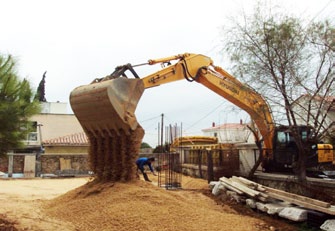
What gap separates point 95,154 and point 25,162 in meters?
16.4

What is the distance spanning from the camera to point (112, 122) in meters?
9.28

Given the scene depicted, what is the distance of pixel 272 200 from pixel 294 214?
1426 millimetres

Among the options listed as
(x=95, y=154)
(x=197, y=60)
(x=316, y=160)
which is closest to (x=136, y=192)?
(x=95, y=154)

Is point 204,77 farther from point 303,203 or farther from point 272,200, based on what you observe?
point 303,203

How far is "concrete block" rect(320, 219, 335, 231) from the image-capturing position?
304 inches

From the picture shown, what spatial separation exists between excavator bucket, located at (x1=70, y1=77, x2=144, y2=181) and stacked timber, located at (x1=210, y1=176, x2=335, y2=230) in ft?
10.9

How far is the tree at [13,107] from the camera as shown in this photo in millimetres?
7145

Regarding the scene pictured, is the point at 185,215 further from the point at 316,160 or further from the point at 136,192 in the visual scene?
the point at 316,160

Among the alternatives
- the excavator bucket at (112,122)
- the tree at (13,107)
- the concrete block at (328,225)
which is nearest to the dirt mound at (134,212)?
the excavator bucket at (112,122)

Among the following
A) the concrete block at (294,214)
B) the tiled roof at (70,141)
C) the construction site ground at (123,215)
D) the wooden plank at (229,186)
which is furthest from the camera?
the tiled roof at (70,141)

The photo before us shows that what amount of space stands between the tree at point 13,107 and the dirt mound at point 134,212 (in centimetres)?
195

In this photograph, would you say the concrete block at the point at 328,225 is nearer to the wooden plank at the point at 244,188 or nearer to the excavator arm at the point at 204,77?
the wooden plank at the point at 244,188

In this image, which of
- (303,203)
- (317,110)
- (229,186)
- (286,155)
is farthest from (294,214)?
Result: (286,155)

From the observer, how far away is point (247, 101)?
1177 cm
